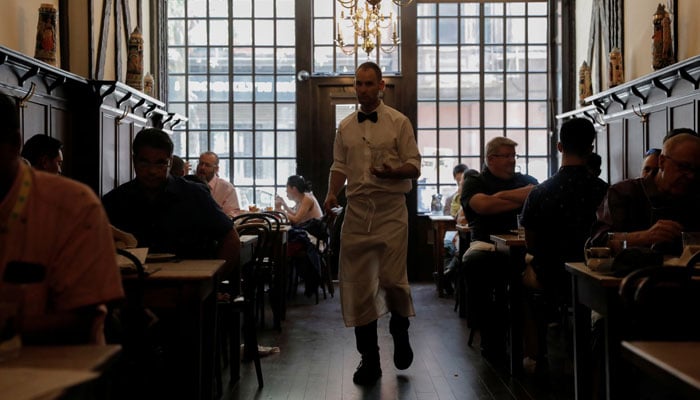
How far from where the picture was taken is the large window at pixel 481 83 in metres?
10.1

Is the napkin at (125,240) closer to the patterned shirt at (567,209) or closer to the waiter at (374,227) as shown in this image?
the waiter at (374,227)

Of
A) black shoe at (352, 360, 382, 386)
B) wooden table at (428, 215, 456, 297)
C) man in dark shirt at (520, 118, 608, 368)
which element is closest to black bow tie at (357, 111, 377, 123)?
man in dark shirt at (520, 118, 608, 368)

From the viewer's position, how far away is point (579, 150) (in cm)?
405

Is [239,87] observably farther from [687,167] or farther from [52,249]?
[52,249]

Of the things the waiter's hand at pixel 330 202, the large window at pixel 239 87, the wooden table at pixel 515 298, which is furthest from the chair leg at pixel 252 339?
the large window at pixel 239 87

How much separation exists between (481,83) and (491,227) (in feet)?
16.9

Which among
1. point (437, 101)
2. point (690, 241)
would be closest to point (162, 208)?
point (690, 241)

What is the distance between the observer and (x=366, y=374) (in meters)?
4.44

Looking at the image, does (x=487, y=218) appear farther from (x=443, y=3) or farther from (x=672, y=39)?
(x=443, y=3)

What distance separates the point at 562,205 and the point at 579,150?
0.95 feet

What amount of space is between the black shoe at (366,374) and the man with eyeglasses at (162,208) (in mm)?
1332

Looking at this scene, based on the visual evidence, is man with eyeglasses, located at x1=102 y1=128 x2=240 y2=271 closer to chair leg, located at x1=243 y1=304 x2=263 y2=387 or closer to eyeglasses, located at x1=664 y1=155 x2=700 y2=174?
chair leg, located at x1=243 y1=304 x2=263 y2=387

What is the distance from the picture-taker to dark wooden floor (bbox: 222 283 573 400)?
13.6 ft

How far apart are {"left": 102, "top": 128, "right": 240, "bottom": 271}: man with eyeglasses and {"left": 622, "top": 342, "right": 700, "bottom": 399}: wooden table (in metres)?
2.12
